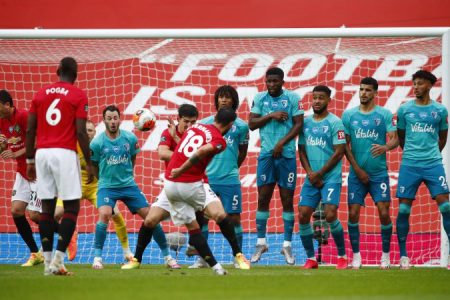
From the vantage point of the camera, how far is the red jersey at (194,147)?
31.9ft

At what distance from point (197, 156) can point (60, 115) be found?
1396 millimetres

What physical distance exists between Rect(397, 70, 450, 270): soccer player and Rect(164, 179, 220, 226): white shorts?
2602 mm

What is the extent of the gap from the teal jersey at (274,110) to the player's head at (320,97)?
385 mm

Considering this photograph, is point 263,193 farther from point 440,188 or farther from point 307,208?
point 440,188

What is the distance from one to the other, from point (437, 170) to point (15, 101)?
7108mm

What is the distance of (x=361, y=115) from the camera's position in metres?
11.4

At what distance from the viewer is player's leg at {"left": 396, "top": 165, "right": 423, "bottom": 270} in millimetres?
11133

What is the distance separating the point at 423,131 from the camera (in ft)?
36.5

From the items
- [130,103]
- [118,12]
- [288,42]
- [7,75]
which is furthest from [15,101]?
[288,42]

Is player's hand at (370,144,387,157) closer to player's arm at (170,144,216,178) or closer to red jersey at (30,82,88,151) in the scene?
player's arm at (170,144,216,178)

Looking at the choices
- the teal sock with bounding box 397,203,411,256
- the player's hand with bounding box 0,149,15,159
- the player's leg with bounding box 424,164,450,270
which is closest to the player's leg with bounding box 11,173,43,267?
the player's hand with bounding box 0,149,15,159

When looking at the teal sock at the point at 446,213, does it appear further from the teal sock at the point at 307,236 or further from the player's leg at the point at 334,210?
the teal sock at the point at 307,236

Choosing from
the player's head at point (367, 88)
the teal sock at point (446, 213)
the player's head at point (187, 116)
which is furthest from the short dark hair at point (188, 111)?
the teal sock at point (446, 213)

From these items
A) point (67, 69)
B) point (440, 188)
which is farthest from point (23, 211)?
point (440, 188)
